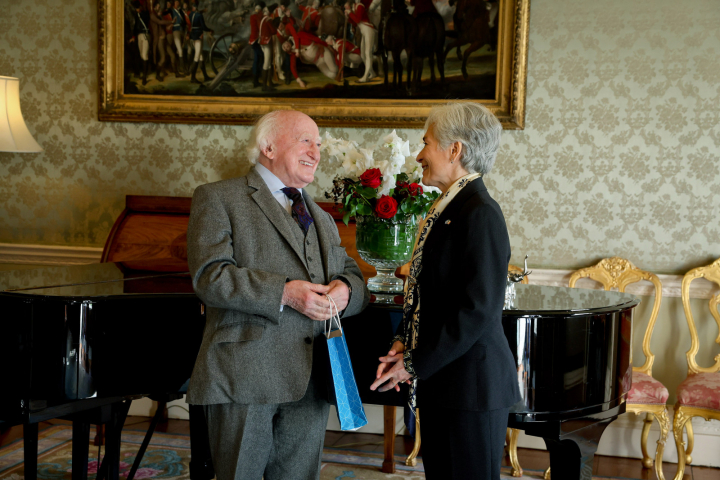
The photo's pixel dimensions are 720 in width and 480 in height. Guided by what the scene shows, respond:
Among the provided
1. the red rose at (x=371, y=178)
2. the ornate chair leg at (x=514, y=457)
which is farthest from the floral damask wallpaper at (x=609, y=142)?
the red rose at (x=371, y=178)

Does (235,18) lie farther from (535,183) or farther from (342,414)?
(342,414)

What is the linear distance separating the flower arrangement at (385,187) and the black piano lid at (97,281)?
69 centimetres

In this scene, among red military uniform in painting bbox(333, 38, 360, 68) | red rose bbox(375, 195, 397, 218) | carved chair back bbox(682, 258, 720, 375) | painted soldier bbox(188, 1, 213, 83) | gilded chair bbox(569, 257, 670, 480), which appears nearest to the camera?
red rose bbox(375, 195, 397, 218)

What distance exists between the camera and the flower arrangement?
2.23 metres

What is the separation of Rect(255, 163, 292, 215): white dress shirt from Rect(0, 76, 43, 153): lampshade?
7.33ft

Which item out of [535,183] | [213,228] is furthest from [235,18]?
[213,228]

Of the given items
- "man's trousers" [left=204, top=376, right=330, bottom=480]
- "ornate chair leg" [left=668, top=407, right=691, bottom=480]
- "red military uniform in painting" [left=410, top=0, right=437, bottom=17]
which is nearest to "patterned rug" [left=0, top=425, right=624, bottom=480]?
"ornate chair leg" [left=668, top=407, right=691, bottom=480]

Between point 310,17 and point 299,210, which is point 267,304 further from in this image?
point 310,17

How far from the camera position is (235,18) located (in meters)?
3.79

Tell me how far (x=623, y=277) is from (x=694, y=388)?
653mm

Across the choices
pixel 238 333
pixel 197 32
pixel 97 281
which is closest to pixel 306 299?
pixel 238 333

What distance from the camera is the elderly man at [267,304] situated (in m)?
1.85

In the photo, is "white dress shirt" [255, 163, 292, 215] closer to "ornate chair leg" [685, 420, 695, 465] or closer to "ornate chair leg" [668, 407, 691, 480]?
"ornate chair leg" [668, 407, 691, 480]

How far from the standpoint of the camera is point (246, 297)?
1805mm
